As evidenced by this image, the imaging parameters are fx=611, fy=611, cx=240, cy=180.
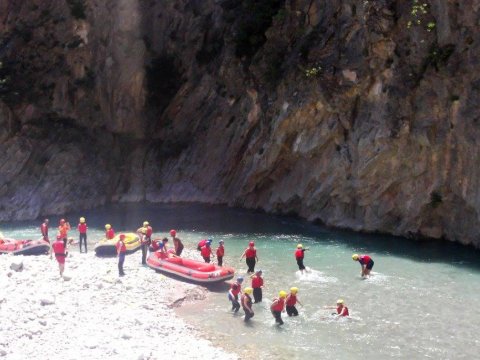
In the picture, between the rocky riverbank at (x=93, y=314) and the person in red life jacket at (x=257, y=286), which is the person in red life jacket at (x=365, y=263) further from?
the rocky riverbank at (x=93, y=314)

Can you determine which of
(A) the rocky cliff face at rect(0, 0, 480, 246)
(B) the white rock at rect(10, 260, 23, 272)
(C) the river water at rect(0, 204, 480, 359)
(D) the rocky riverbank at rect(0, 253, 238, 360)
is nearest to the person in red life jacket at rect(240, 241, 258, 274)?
(C) the river water at rect(0, 204, 480, 359)

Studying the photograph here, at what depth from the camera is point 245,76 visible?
40469mm

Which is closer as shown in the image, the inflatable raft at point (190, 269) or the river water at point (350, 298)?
the river water at point (350, 298)

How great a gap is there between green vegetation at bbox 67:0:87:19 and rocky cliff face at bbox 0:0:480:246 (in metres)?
0.10

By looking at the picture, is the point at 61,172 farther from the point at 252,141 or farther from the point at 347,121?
the point at 347,121

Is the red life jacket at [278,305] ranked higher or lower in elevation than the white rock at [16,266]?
higher

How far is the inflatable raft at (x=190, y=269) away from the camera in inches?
868

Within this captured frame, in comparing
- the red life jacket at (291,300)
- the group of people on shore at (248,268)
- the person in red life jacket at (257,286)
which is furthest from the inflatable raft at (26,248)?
the red life jacket at (291,300)

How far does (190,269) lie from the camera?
22.9 m

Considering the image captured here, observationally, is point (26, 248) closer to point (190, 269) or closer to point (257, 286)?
point (190, 269)

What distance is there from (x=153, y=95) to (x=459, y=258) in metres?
28.5

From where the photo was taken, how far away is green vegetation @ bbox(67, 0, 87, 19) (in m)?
45.8

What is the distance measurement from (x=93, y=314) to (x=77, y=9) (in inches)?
1319

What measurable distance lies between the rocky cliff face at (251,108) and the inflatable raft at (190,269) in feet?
37.2
